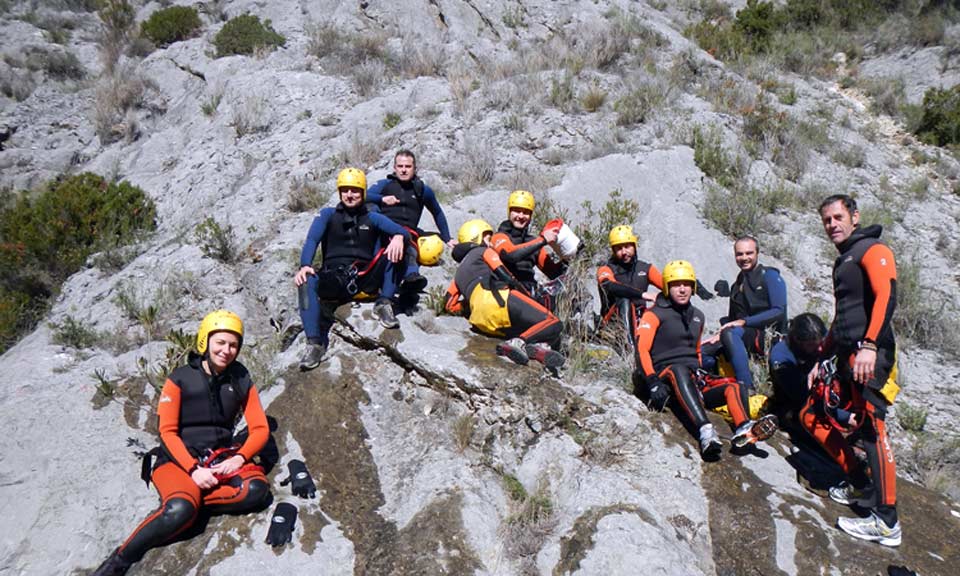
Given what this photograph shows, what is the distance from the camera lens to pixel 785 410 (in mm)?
5551

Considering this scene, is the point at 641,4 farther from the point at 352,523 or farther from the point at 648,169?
the point at 352,523

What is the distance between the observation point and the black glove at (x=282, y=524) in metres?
4.00

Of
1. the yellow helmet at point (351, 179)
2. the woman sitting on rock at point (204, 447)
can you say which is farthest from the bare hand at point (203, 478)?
the yellow helmet at point (351, 179)

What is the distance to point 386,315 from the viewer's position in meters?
5.95

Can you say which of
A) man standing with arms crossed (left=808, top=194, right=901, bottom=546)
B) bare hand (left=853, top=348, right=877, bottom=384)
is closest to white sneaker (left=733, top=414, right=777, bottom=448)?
man standing with arms crossed (left=808, top=194, right=901, bottom=546)

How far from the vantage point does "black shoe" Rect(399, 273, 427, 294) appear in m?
6.36

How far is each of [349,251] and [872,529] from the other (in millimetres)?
5018

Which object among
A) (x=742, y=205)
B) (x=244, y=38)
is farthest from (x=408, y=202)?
(x=244, y=38)

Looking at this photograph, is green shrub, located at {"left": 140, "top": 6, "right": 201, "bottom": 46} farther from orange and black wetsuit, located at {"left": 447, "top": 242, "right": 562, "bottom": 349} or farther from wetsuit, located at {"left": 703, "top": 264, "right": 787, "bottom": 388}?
wetsuit, located at {"left": 703, "top": 264, "right": 787, "bottom": 388}

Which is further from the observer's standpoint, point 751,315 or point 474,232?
point 474,232

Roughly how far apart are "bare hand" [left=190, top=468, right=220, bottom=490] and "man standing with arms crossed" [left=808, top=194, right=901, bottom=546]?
14.1 ft

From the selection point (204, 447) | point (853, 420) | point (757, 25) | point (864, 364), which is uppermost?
point (757, 25)

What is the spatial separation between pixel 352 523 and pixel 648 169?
22.6 ft

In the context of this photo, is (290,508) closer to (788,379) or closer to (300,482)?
(300,482)
